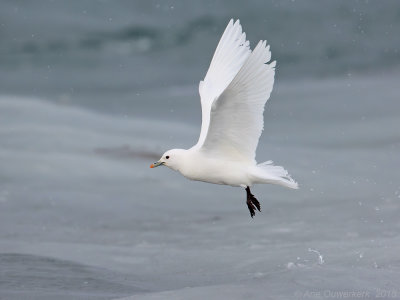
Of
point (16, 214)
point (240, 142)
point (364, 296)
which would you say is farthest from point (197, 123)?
point (364, 296)

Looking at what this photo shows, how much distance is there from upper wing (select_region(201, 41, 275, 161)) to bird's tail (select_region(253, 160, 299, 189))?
195mm

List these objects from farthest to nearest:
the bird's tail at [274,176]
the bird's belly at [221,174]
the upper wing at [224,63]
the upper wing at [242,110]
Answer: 1. the upper wing at [224,63]
2. the bird's belly at [221,174]
3. the bird's tail at [274,176]
4. the upper wing at [242,110]

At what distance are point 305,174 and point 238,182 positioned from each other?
374 cm

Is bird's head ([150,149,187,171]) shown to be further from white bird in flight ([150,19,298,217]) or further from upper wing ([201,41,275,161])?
upper wing ([201,41,275,161])

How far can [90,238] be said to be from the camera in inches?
365

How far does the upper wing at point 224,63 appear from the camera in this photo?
7594 mm

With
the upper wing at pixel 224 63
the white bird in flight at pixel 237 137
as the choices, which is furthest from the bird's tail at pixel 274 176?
the upper wing at pixel 224 63

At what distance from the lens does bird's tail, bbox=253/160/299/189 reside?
683 centimetres

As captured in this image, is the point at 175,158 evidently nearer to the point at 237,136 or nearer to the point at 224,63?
the point at 237,136

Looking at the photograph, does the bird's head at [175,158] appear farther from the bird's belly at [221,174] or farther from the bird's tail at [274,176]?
the bird's tail at [274,176]

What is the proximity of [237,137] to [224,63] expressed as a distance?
37.1 inches

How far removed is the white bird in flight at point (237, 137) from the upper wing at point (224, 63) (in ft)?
0.06

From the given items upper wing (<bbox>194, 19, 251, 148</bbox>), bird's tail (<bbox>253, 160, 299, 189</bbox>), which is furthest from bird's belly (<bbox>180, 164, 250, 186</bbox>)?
upper wing (<bbox>194, 19, 251, 148</bbox>)

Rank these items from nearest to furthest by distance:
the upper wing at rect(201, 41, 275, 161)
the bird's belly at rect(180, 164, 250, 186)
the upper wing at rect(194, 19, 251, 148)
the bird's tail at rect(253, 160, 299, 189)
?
the upper wing at rect(201, 41, 275, 161)
the bird's tail at rect(253, 160, 299, 189)
the bird's belly at rect(180, 164, 250, 186)
the upper wing at rect(194, 19, 251, 148)
